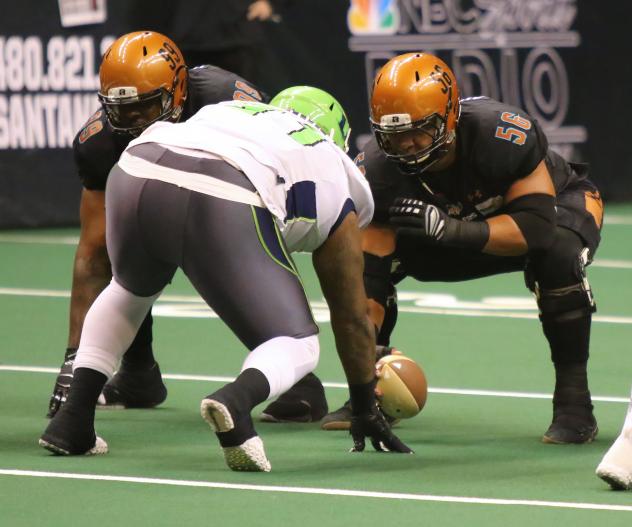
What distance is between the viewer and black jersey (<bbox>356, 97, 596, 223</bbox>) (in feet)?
19.7

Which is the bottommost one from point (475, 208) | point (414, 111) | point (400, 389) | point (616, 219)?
point (616, 219)

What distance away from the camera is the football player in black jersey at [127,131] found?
607 cm

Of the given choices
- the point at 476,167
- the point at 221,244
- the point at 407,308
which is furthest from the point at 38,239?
the point at 221,244

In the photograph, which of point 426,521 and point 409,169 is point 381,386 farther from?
point 426,521

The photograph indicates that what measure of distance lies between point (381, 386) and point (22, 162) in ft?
23.0

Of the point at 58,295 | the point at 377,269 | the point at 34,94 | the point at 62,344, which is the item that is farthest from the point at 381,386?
the point at 34,94

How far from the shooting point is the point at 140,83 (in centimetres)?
604

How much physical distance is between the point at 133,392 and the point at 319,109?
141cm

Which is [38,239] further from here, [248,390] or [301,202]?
[248,390]

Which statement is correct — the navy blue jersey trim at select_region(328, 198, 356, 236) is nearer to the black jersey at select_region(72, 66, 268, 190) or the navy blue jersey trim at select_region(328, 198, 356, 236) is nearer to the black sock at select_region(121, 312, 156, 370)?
the black jersey at select_region(72, 66, 268, 190)

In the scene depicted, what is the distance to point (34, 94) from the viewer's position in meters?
12.2

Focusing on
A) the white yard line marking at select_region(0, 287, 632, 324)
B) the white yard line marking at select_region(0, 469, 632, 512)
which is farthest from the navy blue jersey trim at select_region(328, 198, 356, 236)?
the white yard line marking at select_region(0, 287, 632, 324)

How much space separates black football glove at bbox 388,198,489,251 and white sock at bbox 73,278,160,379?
1.03 meters

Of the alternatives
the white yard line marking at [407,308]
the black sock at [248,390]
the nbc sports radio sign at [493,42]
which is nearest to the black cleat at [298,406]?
the black sock at [248,390]
